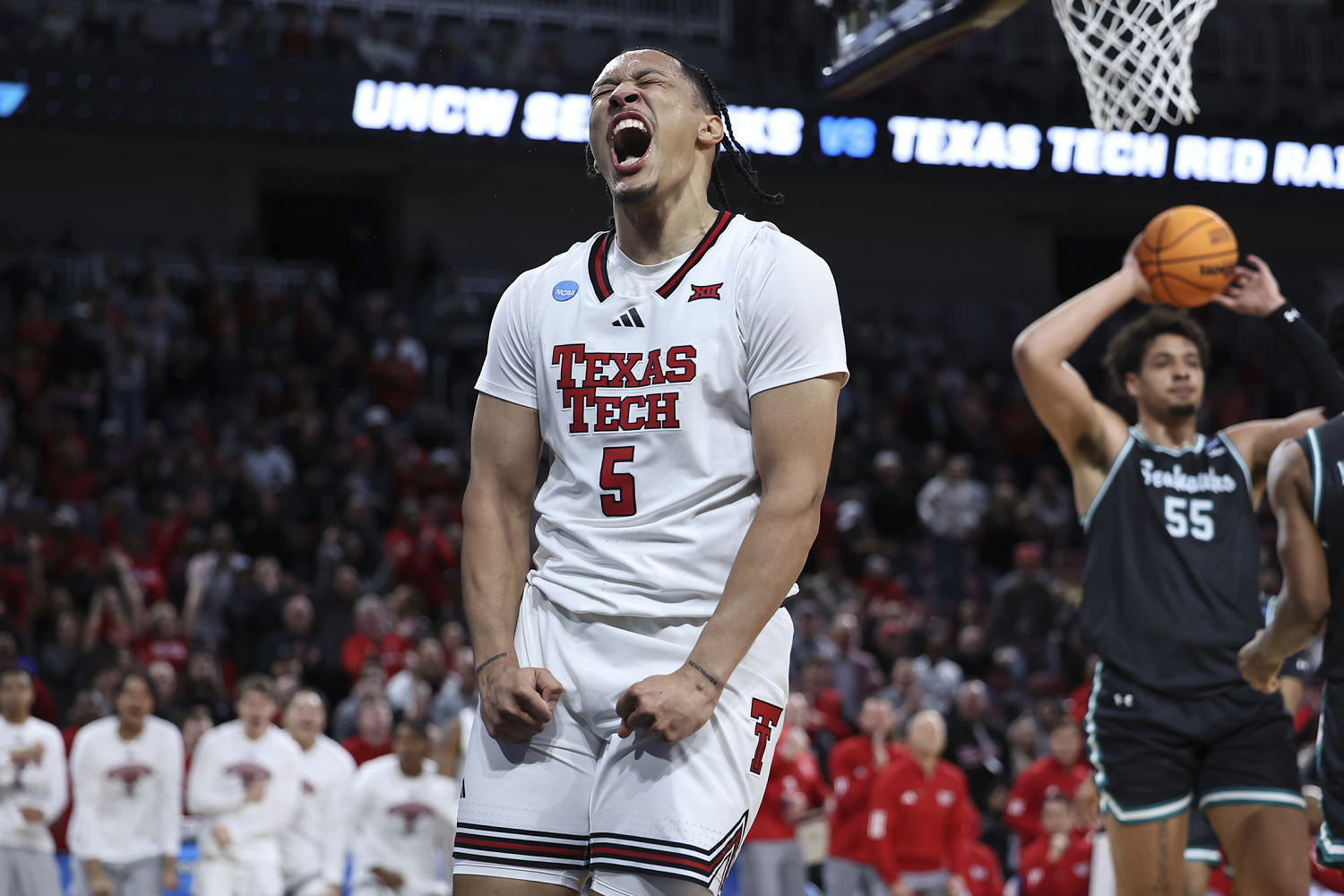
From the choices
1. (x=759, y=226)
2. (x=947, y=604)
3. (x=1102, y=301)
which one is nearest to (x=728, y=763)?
(x=759, y=226)

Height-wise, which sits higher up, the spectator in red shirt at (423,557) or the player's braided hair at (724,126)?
the player's braided hair at (724,126)

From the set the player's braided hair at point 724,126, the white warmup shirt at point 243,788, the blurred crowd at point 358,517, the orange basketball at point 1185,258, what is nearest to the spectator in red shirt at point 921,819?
the blurred crowd at point 358,517

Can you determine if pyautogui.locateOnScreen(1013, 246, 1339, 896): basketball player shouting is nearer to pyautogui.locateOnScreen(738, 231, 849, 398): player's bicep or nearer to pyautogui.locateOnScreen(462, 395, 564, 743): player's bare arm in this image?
pyautogui.locateOnScreen(738, 231, 849, 398): player's bicep

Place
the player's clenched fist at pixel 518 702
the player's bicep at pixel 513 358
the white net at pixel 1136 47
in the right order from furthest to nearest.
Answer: the white net at pixel 1136 47 → the player's bicep at pixel 513 358 → the player's clenched fist at pixel 518 702

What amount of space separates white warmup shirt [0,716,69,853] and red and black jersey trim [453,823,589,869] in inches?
282

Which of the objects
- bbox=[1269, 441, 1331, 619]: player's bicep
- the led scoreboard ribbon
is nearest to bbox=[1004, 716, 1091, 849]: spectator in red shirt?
bbox=[1269, 441, 1331, 619]: player's bicep

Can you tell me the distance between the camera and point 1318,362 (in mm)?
4922

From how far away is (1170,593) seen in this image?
4.71m

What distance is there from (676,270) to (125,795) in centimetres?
749

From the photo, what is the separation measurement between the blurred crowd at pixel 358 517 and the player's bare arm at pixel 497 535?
7.52 metres

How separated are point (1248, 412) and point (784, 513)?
17.1 metres

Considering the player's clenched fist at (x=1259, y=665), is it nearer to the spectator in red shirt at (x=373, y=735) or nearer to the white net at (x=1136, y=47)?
the white net at (x=1136, y=47)

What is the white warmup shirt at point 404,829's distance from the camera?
9156 mm

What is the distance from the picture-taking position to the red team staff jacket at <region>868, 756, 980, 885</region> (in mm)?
10164
